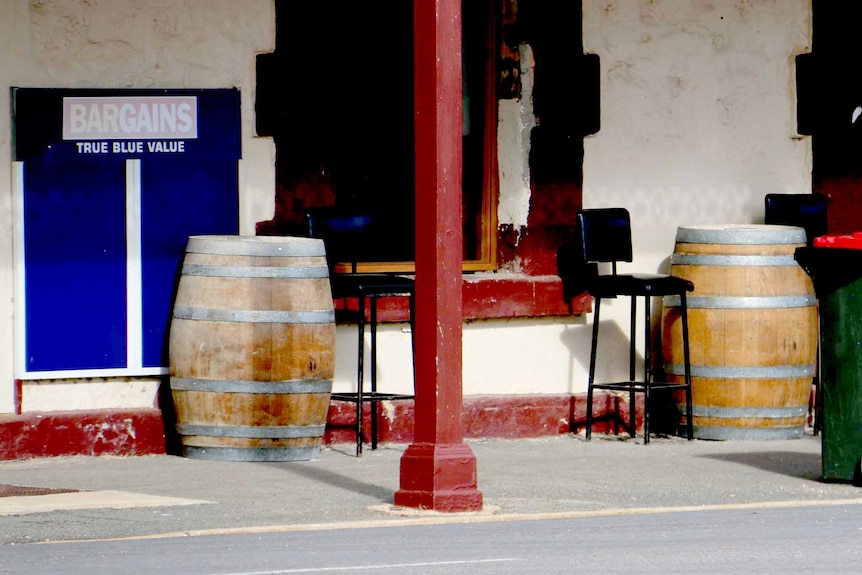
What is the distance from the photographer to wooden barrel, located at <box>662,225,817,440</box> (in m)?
10.7

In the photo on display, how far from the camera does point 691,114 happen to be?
11.3 m

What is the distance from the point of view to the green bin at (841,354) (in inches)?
347

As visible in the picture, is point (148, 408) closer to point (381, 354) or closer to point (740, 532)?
point (381, 354)

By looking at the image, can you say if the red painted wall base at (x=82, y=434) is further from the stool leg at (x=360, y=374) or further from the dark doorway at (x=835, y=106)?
the dark doorway at (x=835, y=106)

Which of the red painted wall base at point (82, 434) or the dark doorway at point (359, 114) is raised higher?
the dark doorway at point (359, 114)

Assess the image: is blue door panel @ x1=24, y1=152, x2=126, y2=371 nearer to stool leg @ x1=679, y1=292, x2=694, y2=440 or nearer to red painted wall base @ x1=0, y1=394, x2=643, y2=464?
red painted wall base @ x1=0, y1=394, x2=643, y2=464

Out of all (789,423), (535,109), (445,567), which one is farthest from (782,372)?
(445,567)

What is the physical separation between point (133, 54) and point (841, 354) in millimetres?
4081

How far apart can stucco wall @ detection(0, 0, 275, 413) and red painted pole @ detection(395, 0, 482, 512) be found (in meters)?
2.35

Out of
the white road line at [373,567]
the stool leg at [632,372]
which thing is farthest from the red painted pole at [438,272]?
the stool leg at [632,372]

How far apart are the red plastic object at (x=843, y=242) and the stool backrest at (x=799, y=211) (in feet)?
7.89

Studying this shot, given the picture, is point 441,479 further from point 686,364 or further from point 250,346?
point 686,364

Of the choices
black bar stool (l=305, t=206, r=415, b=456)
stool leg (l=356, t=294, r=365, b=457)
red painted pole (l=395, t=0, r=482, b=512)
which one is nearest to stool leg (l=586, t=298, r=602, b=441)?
black bar stool (l=305, t=206, r=415, b=456)

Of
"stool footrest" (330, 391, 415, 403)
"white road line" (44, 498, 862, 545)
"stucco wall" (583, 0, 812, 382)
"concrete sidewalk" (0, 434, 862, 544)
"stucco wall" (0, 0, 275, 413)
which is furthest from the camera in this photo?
"stucco wall" (583, 0, 812, 382)
